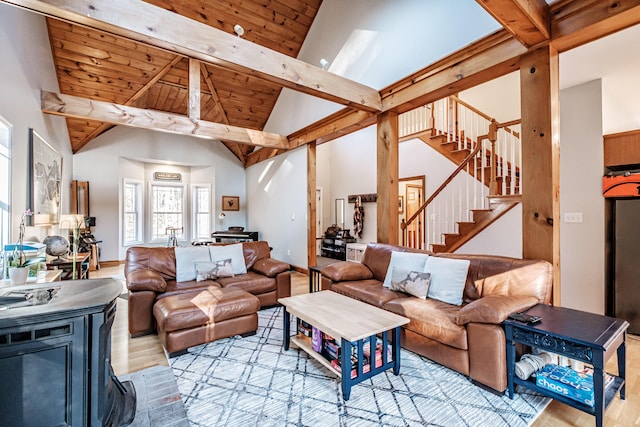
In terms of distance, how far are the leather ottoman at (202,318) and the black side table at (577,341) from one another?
2144 mm

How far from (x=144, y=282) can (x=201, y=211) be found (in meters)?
5.80

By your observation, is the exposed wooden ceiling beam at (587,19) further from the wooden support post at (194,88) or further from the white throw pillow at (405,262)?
the wooden support post at (194,88)

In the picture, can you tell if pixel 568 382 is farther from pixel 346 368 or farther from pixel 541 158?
pixel 541 158

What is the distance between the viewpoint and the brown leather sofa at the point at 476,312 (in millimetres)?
1995

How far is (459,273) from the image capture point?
8.91 ft

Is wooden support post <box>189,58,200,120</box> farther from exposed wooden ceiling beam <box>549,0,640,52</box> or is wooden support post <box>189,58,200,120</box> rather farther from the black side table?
the black side table

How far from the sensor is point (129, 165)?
7.46 m

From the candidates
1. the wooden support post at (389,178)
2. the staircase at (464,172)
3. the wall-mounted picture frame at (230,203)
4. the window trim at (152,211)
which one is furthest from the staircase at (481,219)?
the window trim at (152,211)

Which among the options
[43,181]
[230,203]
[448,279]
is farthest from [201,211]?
[448,279]

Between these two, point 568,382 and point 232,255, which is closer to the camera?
point 568,382

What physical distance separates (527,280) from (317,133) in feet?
13.2

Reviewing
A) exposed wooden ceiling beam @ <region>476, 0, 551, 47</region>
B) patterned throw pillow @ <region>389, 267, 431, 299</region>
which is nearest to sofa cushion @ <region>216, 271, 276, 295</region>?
patterned throw pillow @ <region>389, 267, 431, 299</region>

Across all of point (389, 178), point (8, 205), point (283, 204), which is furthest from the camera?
point (283, 204)

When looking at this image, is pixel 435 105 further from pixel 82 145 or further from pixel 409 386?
pixel 82 145
